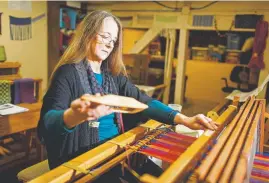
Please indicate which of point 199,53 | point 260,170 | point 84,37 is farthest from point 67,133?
point 199,53

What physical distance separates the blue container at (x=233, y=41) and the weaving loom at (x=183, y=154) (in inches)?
204

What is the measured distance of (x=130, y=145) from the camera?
1452 millimetres

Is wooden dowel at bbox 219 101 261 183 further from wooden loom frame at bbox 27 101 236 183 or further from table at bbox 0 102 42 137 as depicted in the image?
table at bbox 0 102 42 137

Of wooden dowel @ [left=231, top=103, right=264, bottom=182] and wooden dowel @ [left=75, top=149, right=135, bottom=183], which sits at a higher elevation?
wooden dowel @ [left=231, top=103, right=264, bottom=182]

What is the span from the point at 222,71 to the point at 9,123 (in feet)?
20.2

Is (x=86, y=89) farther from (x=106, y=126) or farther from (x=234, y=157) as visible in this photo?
(x=234, y=157)

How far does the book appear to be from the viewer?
105 inches

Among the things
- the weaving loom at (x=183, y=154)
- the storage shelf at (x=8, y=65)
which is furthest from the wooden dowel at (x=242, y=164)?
the storage shelf at (x=8, y=65)

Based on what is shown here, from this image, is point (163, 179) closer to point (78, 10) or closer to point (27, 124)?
point (27, 124)

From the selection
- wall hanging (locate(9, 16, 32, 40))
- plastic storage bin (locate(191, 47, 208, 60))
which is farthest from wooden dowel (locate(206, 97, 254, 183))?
plastic storage bin (locate(191, 47, 208, 60))

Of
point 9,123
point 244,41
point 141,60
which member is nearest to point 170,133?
point 9,123

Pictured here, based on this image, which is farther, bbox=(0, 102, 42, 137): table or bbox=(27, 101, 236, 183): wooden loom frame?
bbox=(0, 102, 42, 137): table

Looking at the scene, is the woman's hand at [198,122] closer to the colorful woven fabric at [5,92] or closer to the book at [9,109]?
the book at [9,109]

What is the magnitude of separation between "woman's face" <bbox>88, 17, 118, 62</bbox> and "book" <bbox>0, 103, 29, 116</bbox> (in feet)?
4.97
